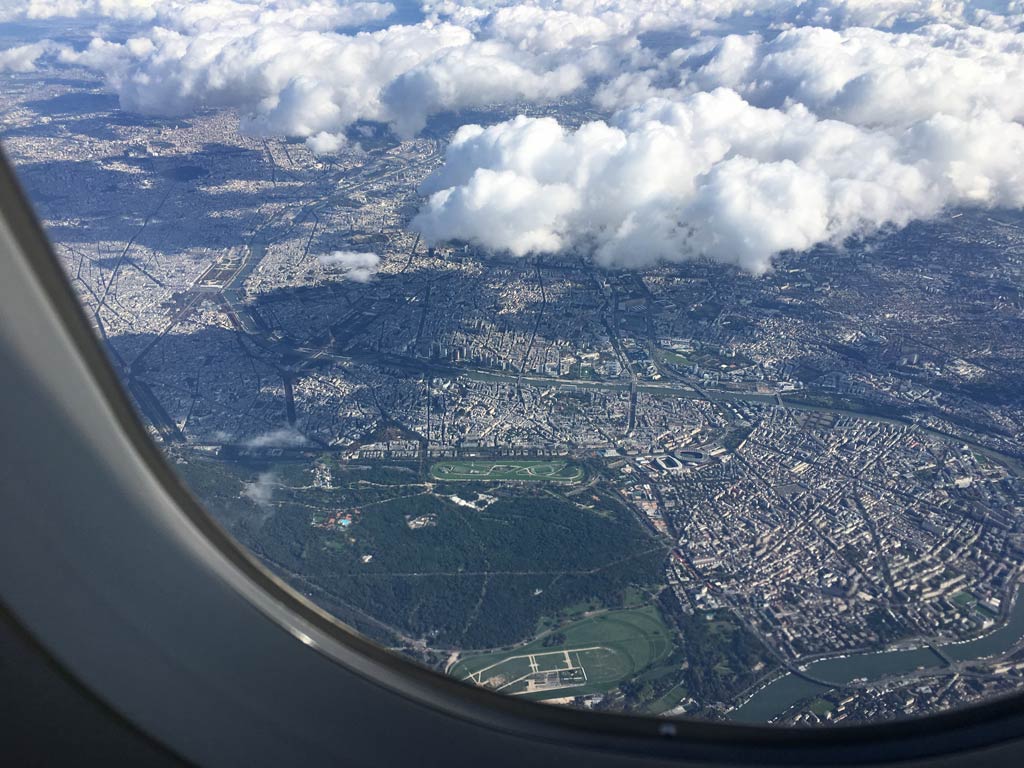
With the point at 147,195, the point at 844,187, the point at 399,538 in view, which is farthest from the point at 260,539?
the point at 844,187

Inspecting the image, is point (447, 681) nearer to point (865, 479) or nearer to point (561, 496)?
point (561, 496)

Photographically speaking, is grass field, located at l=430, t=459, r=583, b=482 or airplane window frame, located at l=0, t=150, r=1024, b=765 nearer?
airplane window frame, located at l=0, t=150, r=1024, b=765

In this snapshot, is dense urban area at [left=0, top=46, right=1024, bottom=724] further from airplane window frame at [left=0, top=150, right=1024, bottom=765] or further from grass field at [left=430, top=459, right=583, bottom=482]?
airplane window frame at [left=0, top=150, right=1024, bottom=765]

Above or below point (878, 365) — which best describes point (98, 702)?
above

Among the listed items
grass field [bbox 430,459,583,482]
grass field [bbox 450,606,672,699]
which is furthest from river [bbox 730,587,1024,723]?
grass field [bbox 430,459,583,482]

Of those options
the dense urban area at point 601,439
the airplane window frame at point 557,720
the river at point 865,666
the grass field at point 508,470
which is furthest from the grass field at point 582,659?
the airplane window frame at point 557,720

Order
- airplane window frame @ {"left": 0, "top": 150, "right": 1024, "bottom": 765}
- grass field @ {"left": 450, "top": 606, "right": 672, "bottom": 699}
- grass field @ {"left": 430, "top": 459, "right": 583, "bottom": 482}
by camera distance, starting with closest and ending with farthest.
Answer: airplane window frame @ {"left": 0, "top": 150, "right": 1024, "bottom": 765}, grass field @ {"left": 450, "top": 606, "right": 672, "bottom": 699}, grass field @ {"left": 430, "top": 459, "right": 583, "bottom": 482}

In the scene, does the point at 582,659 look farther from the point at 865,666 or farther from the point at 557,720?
the point at 557,720
